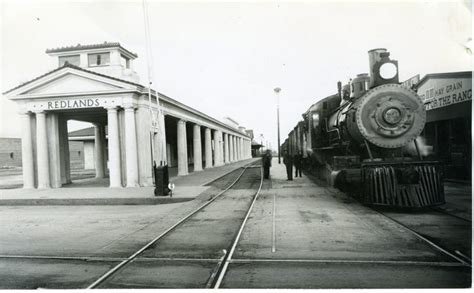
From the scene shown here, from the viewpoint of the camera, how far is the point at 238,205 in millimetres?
10312

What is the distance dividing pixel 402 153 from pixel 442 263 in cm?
441

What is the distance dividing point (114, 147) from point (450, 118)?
13.1 metres

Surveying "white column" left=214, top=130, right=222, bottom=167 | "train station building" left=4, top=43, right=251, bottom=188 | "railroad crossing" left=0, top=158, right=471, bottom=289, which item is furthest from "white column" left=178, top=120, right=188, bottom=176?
"railroad crossing" left=0, top=158, right=471, bottom=289

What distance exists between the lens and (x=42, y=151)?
16.2 meters

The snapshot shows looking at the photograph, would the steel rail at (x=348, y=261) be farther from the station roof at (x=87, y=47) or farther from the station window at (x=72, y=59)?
the station window at (x=72, y=59)

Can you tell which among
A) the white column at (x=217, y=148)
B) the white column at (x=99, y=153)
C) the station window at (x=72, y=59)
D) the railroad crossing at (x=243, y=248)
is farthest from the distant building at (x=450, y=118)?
the white column at (x=217, y=148)

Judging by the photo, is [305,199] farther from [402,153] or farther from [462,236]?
[462,236]

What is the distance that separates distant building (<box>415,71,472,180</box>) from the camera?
13.5 m

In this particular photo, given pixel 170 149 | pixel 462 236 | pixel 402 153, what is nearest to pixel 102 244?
pixel 462 236

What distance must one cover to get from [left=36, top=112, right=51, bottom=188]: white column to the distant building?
1492 centimetres

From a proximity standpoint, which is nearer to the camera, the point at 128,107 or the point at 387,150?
the point at 387,150

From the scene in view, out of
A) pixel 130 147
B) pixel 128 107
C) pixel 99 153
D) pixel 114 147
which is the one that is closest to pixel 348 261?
pixel 130 147

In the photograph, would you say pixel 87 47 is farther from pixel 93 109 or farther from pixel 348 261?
pixel 348 261

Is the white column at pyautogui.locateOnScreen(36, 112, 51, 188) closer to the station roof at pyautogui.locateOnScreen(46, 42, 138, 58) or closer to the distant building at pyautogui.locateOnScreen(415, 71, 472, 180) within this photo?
the station roof at pyautogui.locateOnScreen(46, 42, 138, 58)
